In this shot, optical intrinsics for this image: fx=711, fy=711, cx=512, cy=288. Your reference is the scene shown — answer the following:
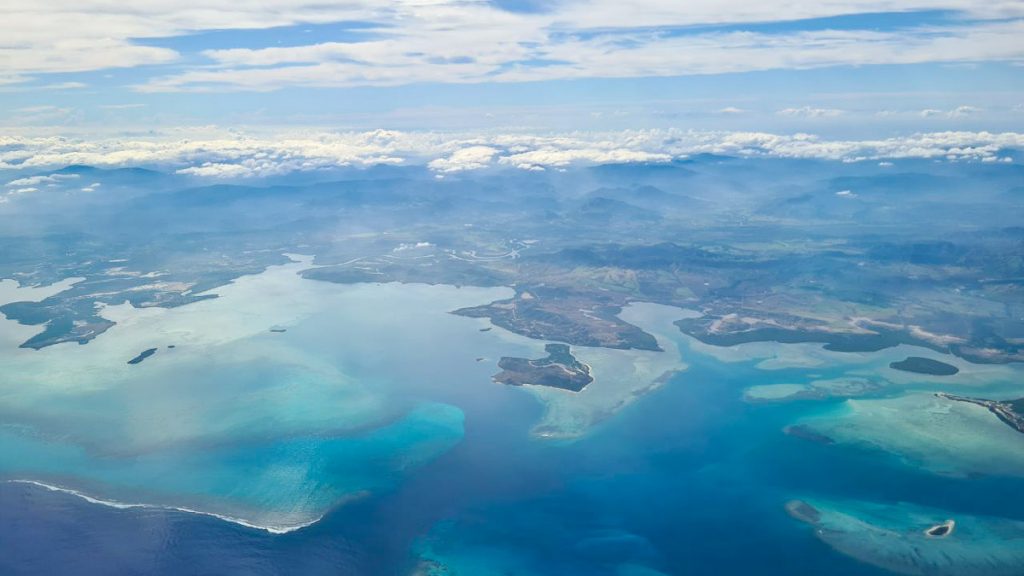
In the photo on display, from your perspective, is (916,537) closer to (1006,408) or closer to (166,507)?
(1006,408)

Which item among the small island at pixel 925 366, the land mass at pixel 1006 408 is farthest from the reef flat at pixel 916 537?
the small island at pixel 925 366

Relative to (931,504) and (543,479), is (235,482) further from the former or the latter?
(931,504)

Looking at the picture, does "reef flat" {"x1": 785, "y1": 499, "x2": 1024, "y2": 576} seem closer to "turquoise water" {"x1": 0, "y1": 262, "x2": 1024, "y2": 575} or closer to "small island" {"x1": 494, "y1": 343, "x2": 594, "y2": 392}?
"turquoise water" {"x1": 0, "y1": 262, "x2": 1024, "y2": 575}

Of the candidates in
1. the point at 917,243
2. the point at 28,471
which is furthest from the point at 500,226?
the point at 28,471

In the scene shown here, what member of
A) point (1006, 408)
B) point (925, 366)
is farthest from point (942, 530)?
point (925, 366)

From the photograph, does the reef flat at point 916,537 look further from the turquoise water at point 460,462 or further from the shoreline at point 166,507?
the shoreline at point 166,507

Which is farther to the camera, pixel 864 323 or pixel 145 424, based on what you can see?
pixel 864 323
